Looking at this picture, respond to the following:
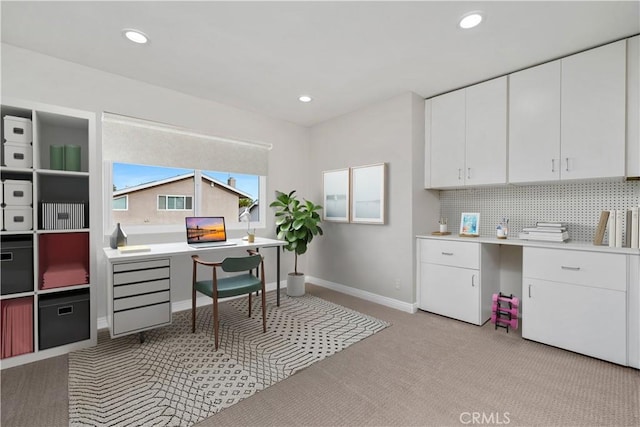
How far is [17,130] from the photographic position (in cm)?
216

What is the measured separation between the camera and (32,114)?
2186 mm

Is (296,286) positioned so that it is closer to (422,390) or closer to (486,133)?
(422,390)

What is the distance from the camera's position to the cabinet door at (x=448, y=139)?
3.14 m

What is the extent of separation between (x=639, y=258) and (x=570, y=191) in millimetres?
873

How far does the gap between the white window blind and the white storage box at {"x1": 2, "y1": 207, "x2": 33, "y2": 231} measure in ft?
2.93

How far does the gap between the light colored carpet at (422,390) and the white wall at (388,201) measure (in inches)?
43.6

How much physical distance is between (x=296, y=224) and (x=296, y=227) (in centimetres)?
4

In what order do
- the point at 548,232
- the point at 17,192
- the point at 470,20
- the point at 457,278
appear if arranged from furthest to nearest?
the point at 457,278 → the point at 548,232 → the point at 17,192 → the point at 470,20

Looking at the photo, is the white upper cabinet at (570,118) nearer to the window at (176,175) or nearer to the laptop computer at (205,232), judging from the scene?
the window at (176,175)

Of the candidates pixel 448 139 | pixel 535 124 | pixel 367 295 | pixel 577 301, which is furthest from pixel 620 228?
pixel 367 295

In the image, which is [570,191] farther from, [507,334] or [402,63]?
[402,63]

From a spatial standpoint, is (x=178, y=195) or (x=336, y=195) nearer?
(x=178, y=195)

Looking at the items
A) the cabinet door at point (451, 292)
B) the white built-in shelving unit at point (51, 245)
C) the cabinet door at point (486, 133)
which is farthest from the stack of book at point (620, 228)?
the white built-in shelving unit at point (51, 245)

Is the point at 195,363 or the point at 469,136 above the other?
the point at 469,136
